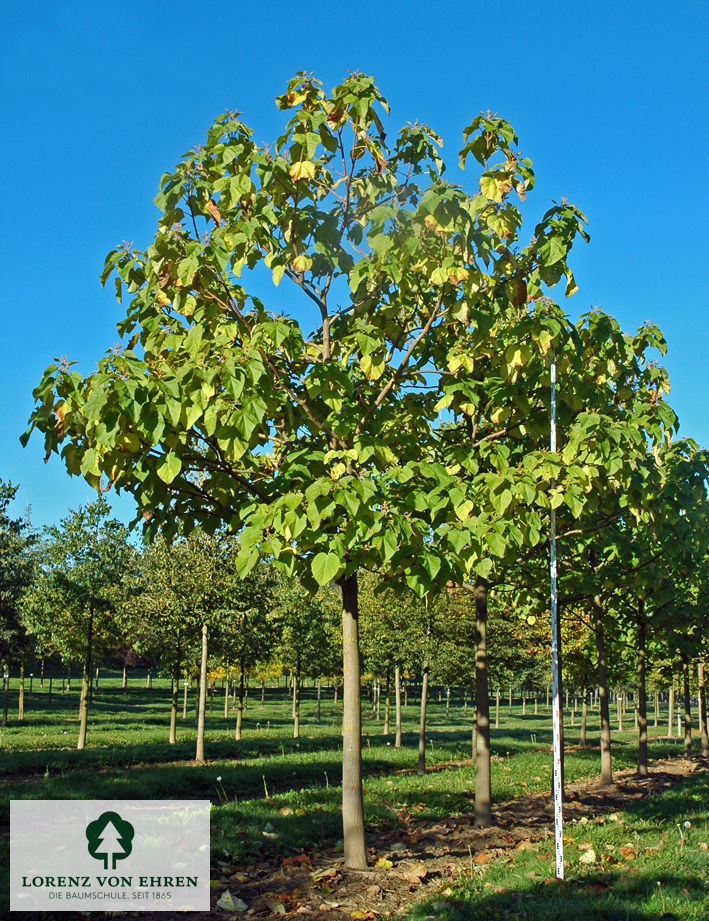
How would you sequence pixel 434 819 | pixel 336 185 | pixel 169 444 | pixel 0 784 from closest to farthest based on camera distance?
pixel 169 444 → pixel 336 185 → pixel 434 819 → pixel 0 784

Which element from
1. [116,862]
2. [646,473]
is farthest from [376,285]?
[116,862]

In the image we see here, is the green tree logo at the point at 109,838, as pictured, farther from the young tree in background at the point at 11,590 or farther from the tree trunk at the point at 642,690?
the young tree in background at the point at 11,590

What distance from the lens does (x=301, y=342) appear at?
7133 mm

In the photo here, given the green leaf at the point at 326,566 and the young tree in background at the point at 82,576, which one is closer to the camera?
the green leaf at the point at 326,566

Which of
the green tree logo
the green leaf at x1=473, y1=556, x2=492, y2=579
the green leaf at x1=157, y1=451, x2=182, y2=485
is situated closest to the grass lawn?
the green tree logo

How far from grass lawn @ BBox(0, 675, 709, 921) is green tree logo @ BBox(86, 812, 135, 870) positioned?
943 mm

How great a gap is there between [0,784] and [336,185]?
12.9 m

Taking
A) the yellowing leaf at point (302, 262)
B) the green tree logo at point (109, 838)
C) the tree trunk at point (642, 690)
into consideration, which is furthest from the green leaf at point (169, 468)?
the tree trunk at point (642, 690)

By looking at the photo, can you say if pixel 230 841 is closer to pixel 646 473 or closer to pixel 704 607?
pixel 646 473

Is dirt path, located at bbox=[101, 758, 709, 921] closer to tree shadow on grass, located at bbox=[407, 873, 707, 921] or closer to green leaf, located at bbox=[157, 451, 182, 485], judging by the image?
tree shadow on grass, located at bbox=[407, 873, 707, 921]

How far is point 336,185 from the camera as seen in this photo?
25.2ft

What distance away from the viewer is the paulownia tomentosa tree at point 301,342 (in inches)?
226

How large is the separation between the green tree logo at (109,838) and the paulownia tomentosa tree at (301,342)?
2172mm

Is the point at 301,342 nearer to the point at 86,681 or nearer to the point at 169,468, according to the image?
the point at 169,468
